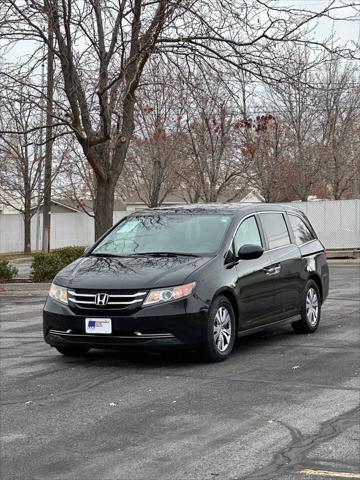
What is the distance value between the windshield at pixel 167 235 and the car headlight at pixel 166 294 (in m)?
0.81

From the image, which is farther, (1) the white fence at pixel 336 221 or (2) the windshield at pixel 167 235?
(1) the white fence at pixel 336 221

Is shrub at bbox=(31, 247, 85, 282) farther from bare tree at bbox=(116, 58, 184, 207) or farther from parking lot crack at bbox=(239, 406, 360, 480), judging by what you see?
parking lot crack at bbox=(239, 406, 360, 480)

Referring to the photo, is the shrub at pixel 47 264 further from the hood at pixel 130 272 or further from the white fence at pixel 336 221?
the white fence at pixel 336 221

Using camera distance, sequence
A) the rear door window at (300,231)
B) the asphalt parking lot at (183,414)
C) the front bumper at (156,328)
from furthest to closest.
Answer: the rear door window at (300,231) → the front bumper at (156,328) → the asphalt parking lot at (183,414)

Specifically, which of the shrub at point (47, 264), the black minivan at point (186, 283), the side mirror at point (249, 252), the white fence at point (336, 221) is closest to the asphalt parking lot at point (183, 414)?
the black minivan at point (186, 283)

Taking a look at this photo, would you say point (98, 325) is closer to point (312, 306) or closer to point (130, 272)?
point (130, 272)

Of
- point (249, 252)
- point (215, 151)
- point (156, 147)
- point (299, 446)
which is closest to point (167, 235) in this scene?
point (249, 252)

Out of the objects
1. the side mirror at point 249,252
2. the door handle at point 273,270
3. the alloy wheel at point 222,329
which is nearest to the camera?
the alloy wheel at point 222,329

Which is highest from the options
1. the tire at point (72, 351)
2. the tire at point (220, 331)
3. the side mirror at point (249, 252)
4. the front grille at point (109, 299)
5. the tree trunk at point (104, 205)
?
the tree trunk at point (104, 205)

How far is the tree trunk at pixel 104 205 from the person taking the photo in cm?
1853

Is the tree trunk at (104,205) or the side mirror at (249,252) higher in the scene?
the tree trunk at (104,205)

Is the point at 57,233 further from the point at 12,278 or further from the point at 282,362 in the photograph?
the point at 282,362

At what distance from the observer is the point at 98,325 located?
7973 millimetres

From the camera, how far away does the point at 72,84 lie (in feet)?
55.6
